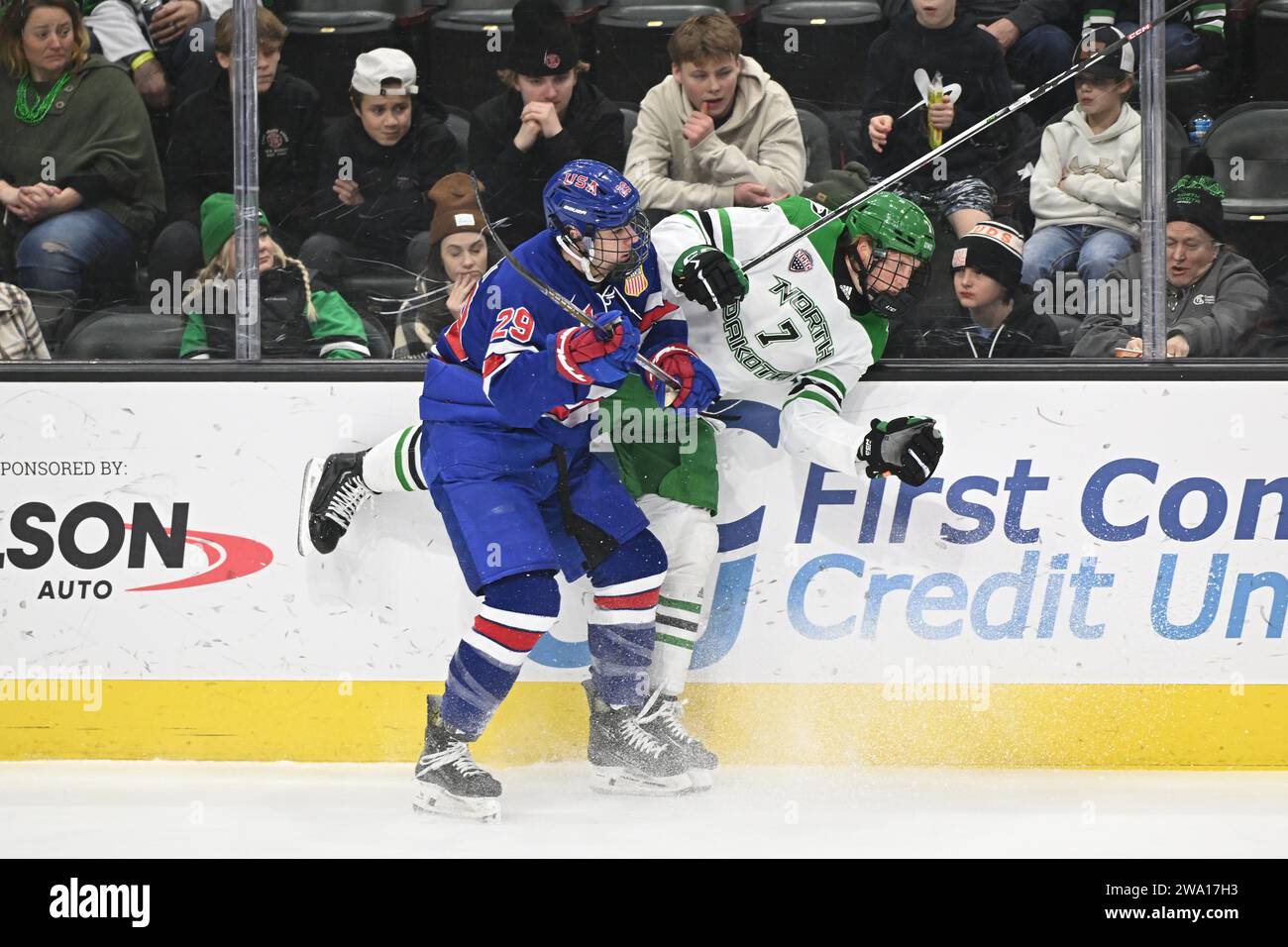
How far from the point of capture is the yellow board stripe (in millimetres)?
3801

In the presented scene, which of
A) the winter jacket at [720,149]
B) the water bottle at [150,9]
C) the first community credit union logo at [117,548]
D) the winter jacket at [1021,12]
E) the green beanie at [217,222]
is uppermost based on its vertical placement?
the water bottle at [150,9]

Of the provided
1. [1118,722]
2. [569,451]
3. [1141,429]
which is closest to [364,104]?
[569,451]

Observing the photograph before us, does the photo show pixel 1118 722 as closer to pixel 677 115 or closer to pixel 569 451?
pixel 569 451

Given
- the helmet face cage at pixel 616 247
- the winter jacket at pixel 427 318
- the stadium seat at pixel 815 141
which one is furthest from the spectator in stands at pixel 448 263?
the stadium seat at pixel 815 141

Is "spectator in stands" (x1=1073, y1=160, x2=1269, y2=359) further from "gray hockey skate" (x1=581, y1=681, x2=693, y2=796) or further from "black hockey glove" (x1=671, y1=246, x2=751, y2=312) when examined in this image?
"gray hockey skate" (x1=581, y1=681, x2=693, y2=796)

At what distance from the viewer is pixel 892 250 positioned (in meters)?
3.60

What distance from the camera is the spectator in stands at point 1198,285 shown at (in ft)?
12.5

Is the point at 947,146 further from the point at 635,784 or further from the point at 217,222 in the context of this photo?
the point at 217,222

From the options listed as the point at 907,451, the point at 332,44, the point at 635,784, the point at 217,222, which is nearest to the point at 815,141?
the point at 907,451

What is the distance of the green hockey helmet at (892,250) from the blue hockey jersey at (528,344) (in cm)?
47

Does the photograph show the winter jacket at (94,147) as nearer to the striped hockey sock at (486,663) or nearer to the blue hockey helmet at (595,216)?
the blue hockey helmet at (595,216)

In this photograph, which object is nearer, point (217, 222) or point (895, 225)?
point (895, 225)

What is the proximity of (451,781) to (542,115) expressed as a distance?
5.43 feet

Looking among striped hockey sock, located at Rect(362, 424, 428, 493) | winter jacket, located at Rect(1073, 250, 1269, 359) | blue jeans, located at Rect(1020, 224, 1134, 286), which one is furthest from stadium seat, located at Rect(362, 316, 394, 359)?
winter jacket, located at Rect(1073, 250, 1269, 359)
